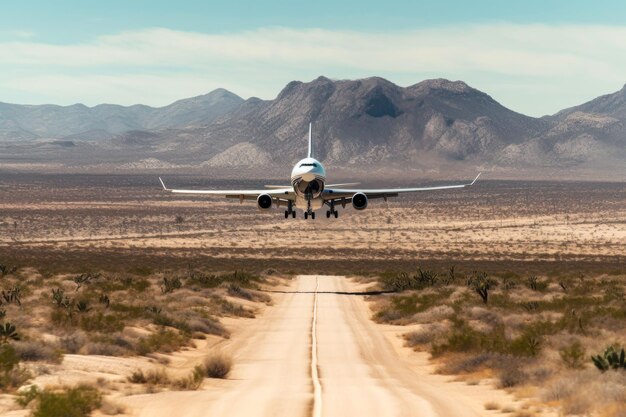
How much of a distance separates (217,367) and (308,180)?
28.7 metres

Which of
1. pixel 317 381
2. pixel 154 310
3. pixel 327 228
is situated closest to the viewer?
pixel 317 381

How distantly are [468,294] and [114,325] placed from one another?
23599 mm

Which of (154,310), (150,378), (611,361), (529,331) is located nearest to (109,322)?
(154,310)

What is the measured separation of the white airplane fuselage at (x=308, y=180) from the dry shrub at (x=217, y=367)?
27.9 m

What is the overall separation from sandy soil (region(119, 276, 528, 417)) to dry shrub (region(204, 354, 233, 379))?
1.01 feet

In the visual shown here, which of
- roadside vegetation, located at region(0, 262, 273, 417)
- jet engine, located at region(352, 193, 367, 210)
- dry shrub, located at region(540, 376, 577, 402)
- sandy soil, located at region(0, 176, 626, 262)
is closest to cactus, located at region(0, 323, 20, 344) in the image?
roadside vegetation, located at region(0, 262, 273, 417)

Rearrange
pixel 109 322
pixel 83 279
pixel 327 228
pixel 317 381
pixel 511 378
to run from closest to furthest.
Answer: pixel 511 378 < pixel 317 381 < pixel 109 322 < pixel 83 279 < pixel 327 228

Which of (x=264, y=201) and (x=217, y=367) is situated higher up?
(x=264, y=201)

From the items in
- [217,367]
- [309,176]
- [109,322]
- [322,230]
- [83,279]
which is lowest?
[322,230]

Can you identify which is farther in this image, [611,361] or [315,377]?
[315,377]

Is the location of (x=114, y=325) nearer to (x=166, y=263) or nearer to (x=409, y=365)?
(x=409, y=365)

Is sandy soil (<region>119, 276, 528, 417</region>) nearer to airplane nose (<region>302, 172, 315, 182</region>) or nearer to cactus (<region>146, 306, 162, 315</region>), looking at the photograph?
cactus (<region>146, 306, 162, 315</region>)

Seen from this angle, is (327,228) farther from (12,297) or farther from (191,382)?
(191,382)

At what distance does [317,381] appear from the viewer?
2609 cm
